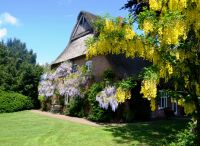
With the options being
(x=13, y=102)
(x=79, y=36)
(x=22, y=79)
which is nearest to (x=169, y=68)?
(x=79, y=36)

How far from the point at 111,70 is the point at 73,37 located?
29.1 feet

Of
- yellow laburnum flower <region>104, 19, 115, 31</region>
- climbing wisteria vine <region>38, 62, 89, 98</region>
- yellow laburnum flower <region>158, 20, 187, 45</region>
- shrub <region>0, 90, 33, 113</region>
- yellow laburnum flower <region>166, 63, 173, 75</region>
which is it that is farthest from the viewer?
shrub <region>0, 90, 33, 113</region>

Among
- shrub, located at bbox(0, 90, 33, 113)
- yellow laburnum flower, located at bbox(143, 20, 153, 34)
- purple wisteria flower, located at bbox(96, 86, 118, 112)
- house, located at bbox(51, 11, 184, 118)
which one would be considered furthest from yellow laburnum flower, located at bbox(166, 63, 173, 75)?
shrub, located at bbox(0, 90, 33, 113)

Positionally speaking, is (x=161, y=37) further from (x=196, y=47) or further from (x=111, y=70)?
(x=111, y=70)

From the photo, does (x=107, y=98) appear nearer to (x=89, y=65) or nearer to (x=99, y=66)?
(x=99, y=66)

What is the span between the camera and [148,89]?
36.4 ft

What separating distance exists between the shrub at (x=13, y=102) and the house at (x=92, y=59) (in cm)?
462

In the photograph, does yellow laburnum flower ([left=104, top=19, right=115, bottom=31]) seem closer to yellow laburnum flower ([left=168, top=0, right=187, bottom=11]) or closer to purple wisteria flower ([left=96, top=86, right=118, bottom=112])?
yellow laburnum flower ([left=168, top=0, right=187, bottom=11])

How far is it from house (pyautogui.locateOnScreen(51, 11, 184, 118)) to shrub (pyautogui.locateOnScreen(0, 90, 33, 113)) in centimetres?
462

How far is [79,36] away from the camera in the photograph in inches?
1252

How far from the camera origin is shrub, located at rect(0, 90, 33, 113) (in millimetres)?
31531

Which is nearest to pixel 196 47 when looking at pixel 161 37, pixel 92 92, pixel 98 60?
pixel 161 37

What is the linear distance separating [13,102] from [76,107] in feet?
26.9

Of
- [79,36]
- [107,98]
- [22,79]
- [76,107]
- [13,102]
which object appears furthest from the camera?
[22,79]
